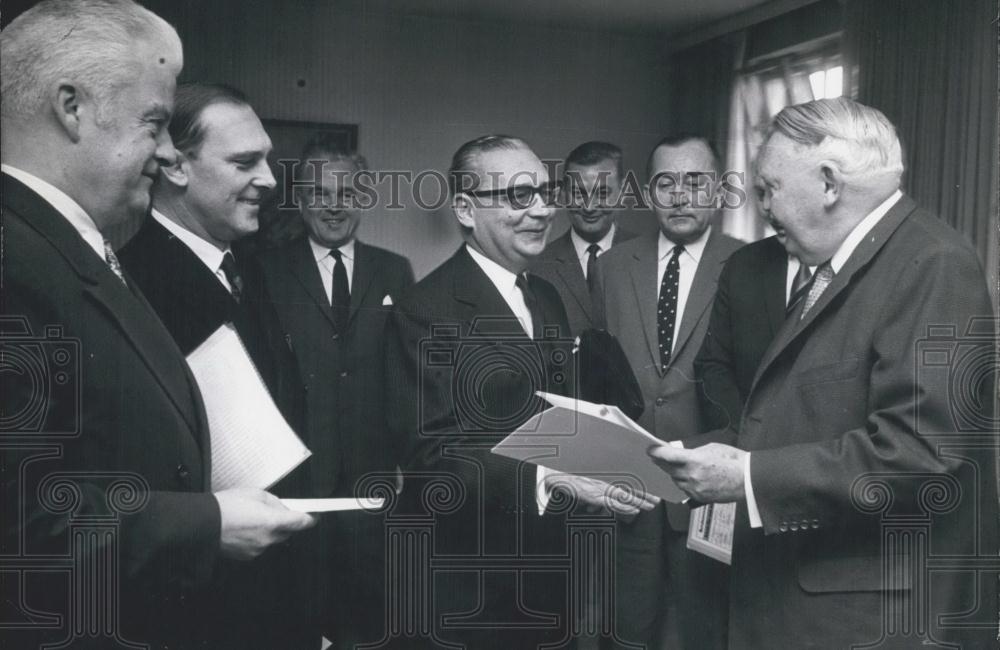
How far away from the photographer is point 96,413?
157 centimetres

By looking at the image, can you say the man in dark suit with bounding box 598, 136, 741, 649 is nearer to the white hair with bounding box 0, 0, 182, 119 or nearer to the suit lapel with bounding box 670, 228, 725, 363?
the suit lapel with bounding box 670, 228, 725, 363

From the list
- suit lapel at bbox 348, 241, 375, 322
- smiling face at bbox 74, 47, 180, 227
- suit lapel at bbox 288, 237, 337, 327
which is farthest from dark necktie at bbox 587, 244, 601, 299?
smiling face at bbox 74, 47, 180, 227

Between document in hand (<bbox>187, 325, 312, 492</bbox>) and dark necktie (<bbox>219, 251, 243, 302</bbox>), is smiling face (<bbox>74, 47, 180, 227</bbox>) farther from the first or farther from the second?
document in hand (<bbox>187, 325, 312, 492</bbox>)

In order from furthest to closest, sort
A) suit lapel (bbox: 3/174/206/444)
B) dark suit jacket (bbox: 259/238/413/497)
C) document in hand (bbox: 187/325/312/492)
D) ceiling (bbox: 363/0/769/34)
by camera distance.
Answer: ceiling (bbox: 363/0/769/34) < dark suit jacket (bbox: 259/238/413/497) < document in hand (bbox: 187/325/312/492) < suit lapel (bbox: 3/174/206/444)

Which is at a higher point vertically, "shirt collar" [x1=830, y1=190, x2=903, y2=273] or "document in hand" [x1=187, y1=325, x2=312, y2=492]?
"shirt collar" [x1=830, y1=190, x2=903, y2=273]

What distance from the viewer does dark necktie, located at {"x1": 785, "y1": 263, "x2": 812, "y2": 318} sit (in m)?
2.26

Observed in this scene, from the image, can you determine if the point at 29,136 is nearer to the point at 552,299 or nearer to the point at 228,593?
the point at 228,593

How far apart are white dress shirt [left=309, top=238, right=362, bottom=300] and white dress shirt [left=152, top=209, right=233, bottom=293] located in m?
0.22

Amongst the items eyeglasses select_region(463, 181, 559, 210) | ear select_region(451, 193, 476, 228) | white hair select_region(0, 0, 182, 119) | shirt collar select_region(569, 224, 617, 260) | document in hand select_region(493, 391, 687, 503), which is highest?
white hair select_region(0, 0, 182, 119)

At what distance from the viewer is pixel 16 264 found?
59.7 inches

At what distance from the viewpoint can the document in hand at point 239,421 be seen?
184 centimetres

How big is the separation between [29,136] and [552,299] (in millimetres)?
1223

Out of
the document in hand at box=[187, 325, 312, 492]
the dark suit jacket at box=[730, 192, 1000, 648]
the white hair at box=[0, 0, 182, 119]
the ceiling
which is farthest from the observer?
the ceiling

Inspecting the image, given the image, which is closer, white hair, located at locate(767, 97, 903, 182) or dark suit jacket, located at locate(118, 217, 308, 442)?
dark suit jacket, located at locate(118, 217, 308, 442)
